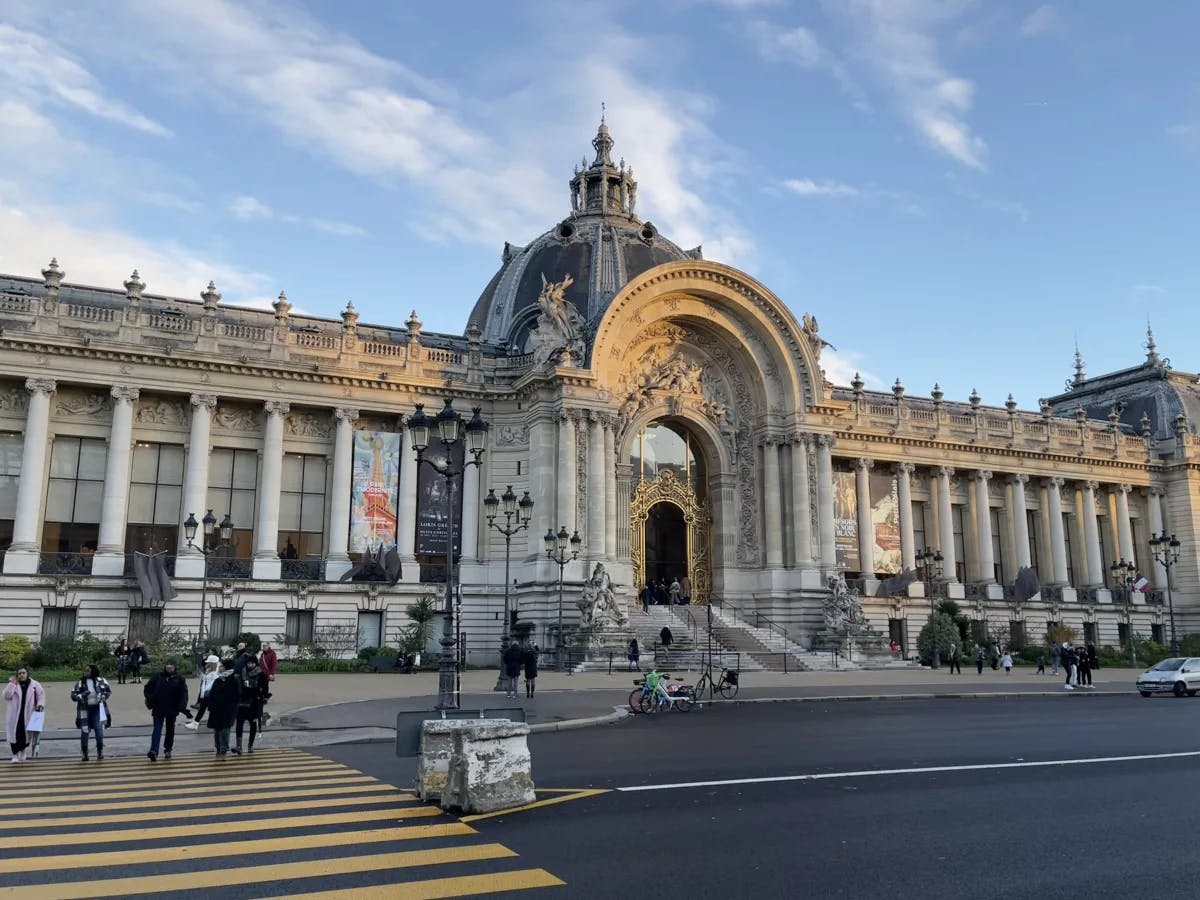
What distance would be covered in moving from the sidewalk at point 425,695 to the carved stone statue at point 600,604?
2318 millimetres

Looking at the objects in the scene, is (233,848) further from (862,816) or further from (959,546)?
(959,546)

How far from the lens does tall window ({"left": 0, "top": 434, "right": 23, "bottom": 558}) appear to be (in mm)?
36969

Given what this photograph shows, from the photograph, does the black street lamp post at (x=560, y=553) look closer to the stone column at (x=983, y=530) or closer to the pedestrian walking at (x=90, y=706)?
the pedestrian walking at (x=90, y=706)

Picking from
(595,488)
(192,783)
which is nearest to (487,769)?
(192,783)

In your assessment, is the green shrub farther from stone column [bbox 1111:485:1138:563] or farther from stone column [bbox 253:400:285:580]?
stone column [bbox 1111:485:1138:563]

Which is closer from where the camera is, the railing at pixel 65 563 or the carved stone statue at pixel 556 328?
the railing at pixel 65 563

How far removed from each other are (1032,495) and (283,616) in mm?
42984

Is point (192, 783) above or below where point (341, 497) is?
below

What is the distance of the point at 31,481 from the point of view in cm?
3631

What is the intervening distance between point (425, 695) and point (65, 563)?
19023 millimetres

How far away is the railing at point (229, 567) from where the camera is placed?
38156 millimetres

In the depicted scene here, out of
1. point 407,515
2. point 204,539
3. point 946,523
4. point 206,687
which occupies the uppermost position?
point 946,523

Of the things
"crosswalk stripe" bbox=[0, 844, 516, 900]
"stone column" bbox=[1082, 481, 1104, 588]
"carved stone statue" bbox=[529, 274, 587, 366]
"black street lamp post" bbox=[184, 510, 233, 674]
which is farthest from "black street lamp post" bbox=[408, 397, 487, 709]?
"stone column" bbox=[1082, 481, 1104, 588]

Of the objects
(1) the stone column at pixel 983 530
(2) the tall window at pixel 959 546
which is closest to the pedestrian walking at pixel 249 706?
(2) the tall window at pixel 959 546
